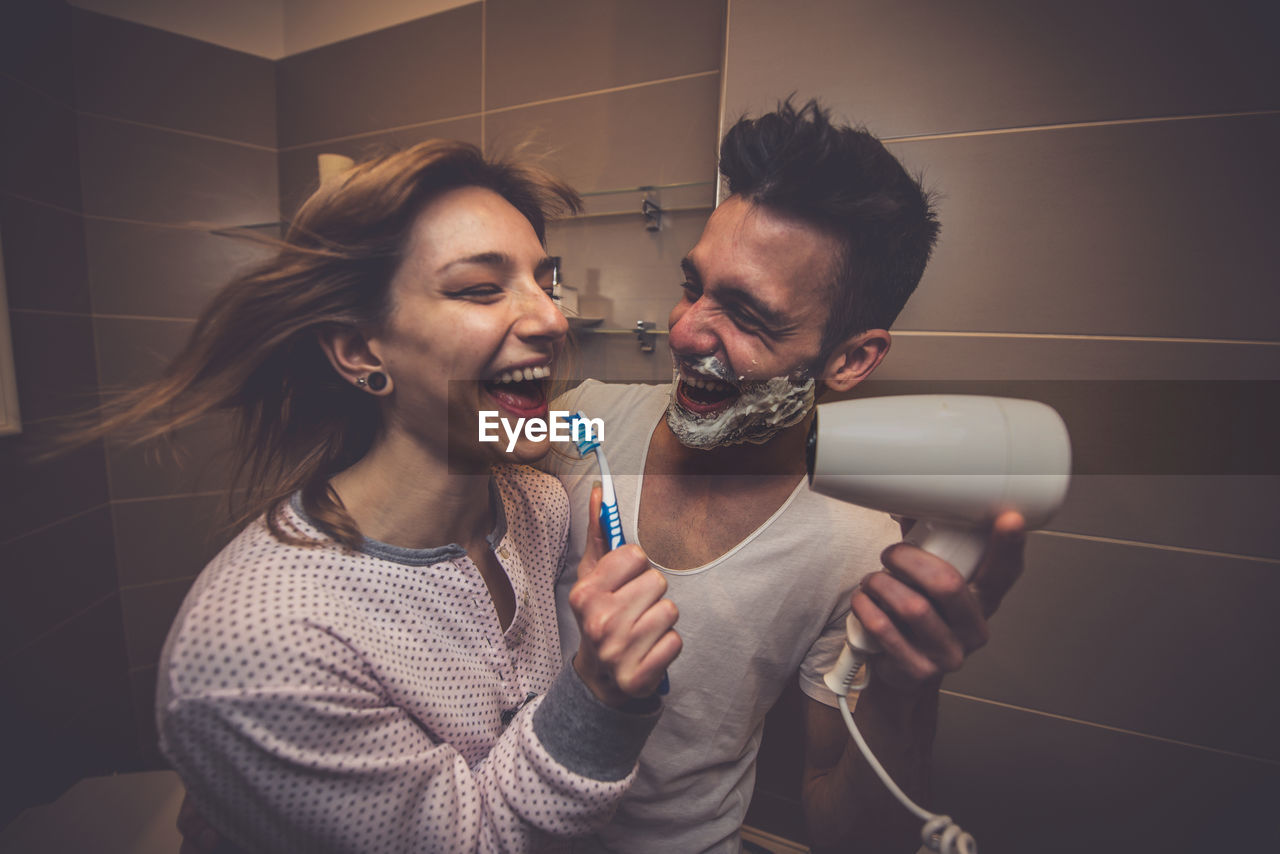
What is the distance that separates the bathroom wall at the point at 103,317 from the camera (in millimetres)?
1005

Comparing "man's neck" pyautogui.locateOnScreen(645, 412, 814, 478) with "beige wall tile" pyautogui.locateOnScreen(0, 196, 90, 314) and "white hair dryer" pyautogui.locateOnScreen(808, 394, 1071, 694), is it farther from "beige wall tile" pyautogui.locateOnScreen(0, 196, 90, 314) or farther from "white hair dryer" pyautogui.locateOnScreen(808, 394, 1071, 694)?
"beige wall tile" pyautogui.locateOnScreen(0, 196, 90, 314)

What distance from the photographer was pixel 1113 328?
0.68 m

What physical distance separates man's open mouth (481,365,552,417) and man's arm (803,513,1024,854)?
1.36 ft

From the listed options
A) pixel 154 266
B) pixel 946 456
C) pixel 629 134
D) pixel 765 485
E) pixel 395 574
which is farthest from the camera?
pixel 154 266

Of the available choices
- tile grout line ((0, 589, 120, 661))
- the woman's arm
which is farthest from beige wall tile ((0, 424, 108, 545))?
the woman's arm

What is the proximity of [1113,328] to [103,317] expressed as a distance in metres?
2.10

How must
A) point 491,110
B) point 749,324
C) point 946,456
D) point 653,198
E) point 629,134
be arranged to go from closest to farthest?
point 946,456 → point 749,324 → point 653,198 → point 629,134 → point 491,110

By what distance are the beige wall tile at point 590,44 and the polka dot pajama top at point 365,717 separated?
3.43 ft

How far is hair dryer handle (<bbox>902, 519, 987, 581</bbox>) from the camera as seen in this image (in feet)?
1.43

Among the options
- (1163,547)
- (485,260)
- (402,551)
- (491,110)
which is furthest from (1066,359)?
(491,110)

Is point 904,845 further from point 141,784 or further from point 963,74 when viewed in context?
point 141,784

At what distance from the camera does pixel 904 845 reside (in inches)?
23.5

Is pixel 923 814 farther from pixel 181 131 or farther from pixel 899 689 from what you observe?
pixel 181 131

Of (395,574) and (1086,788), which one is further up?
(395,574)
